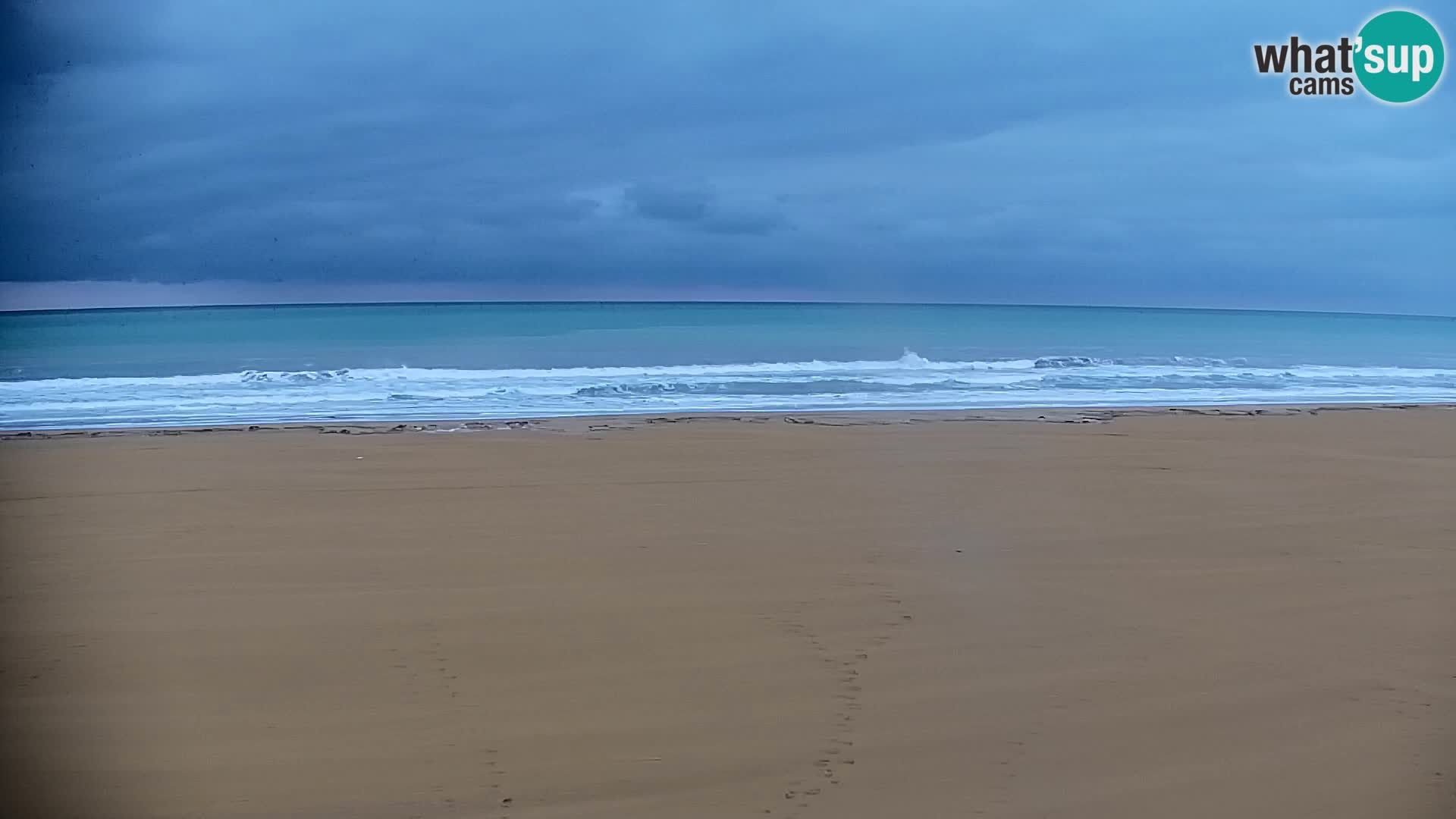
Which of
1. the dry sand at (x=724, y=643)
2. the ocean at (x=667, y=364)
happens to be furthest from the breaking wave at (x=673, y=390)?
the dry sand at (x=724, y=643)

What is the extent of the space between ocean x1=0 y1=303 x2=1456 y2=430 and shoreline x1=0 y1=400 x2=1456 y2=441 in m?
0.34

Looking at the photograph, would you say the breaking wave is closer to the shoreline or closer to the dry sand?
the shoreline

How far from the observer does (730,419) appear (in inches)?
300

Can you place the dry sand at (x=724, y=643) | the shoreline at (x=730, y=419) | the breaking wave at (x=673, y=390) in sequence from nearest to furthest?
the dry sand at (x=724, y=643) < the shoreline at (x=730, y=419) < the breaking wave at (x=673, y=390)

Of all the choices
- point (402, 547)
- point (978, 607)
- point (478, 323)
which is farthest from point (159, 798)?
point (478, 323)

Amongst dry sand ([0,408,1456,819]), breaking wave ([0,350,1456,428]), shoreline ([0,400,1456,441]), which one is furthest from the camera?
breaking wave ([0,350,1456,428])

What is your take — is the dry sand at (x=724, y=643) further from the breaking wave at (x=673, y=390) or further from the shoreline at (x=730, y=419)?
the breaking wave at (x=673, y=390)

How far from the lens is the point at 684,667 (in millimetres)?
2686

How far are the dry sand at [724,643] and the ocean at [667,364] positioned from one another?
45.6 inches

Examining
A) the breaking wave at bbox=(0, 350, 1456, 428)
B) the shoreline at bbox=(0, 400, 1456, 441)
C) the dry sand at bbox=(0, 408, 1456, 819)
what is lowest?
the dry sand at bbox=(0, 408, 1456, 819)

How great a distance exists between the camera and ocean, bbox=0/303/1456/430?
895 cm

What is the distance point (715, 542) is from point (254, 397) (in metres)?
7.07

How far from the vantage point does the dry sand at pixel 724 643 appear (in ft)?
7.01

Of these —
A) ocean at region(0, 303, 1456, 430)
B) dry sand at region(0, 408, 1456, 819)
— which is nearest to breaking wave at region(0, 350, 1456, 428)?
ocean at region(0, 303, 1456, 430)
